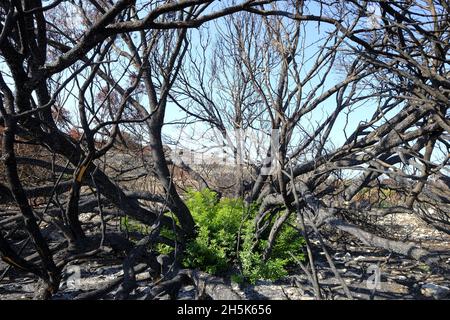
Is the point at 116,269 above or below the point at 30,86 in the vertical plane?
below

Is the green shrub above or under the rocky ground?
above

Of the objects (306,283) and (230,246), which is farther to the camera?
(230,246)

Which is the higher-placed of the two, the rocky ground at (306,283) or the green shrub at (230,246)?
the green shrub at (230,246)

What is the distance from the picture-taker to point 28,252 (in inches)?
181

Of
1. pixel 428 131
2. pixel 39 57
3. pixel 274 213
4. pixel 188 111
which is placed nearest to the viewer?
pixel 39 57

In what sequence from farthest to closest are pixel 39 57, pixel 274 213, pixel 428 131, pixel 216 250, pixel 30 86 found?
pixel 274 213
pixel 216 250
pixel 428 131
pixel 39 57
pixel 30 86

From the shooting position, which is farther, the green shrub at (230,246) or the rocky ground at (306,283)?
the green shrub at (230,246)

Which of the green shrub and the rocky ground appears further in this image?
the green shrub

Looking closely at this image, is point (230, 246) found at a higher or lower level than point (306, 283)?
higher

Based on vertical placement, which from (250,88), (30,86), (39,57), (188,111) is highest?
(250,88)

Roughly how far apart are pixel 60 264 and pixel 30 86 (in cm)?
133
